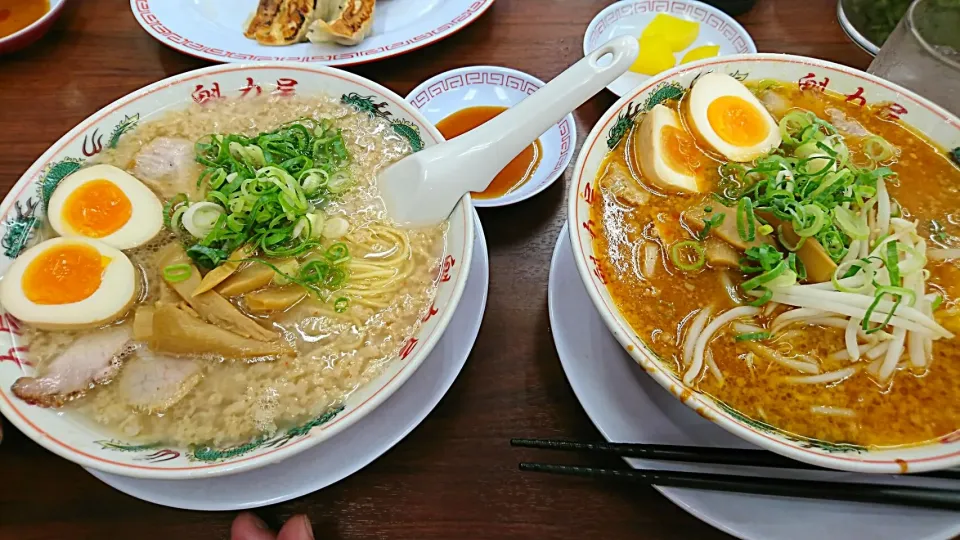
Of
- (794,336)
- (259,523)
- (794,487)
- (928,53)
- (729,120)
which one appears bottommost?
(259,523)

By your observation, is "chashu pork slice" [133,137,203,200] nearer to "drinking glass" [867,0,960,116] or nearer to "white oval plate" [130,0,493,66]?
"white oval plate" [130,0,493,66]

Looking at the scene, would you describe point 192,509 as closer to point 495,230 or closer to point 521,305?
point 521,305

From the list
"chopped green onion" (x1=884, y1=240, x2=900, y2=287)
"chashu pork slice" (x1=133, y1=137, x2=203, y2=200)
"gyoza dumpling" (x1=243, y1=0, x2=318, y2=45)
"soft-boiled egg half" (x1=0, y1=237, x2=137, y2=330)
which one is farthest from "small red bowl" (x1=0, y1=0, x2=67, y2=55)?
"chopped green onion" (x1=884, y1=240, x2=900, y2=287)

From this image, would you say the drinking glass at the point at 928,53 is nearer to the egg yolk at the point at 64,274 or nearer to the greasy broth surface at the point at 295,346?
the greasy broth surface at the point at 295,346

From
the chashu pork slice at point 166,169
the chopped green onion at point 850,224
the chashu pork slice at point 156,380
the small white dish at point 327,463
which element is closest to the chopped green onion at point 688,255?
the chopped green onion at point 850,224

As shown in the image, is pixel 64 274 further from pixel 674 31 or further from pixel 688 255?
pixel 674 31

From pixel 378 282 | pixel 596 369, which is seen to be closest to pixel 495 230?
pixel 378 282

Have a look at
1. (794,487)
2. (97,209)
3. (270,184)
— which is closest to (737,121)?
(794,487)
